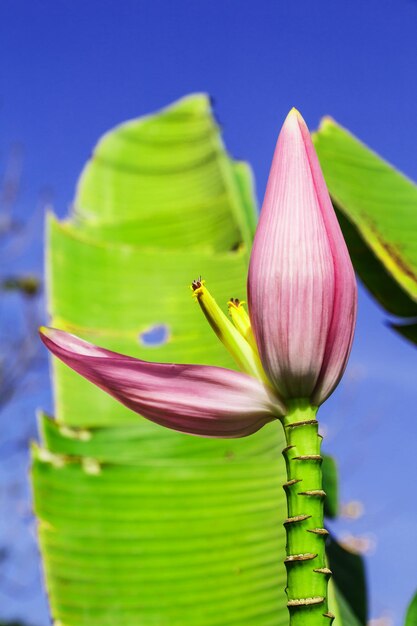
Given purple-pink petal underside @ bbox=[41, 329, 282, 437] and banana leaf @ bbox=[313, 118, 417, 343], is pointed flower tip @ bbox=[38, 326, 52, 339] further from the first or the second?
banana leaf @ bbox=[313, 118, 417, 343]

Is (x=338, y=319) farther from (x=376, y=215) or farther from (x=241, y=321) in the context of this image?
(x=376, y=215)

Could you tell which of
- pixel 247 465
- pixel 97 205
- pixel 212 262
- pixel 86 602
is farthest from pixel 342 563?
pixel 97 205

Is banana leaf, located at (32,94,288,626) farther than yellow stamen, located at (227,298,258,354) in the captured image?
Yes

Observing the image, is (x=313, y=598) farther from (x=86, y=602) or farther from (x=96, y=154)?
(x=96, y=154)

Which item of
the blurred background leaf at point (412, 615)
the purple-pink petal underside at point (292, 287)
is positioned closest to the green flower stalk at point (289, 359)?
the purple-pink petal underside at point (292, 287)

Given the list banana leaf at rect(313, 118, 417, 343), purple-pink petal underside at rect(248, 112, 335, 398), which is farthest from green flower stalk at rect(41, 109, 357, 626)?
banana leaf at rect(313, 118, 417, 343)

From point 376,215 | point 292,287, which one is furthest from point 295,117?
point 376,215
